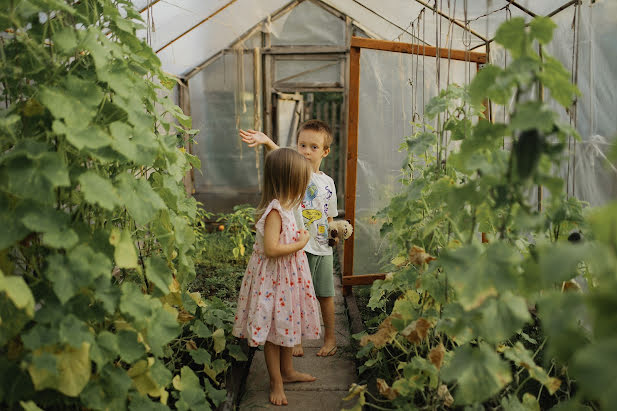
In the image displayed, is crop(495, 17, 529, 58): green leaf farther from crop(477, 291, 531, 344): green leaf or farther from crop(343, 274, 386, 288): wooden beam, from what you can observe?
crop(343, 274, 386, 288): wooden beam

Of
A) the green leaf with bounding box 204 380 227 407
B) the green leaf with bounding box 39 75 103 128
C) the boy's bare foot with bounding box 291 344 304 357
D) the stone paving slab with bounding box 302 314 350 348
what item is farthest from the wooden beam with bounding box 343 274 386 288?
the green leaf with bounding box 39 75 103 128

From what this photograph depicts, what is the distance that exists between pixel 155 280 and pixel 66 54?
2.23 feet

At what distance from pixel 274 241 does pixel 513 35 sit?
1.25m

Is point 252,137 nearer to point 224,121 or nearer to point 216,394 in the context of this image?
point 216,394

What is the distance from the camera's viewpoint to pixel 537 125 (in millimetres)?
901

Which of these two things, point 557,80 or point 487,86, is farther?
point 487,86

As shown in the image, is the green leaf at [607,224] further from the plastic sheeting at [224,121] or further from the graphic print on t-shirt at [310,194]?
the plastic sheeting at [224,121]

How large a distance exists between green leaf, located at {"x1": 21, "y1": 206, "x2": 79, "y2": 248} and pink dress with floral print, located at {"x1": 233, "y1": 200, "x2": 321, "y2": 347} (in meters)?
1.01

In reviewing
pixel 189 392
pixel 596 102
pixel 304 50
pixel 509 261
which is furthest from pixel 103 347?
pixel 304 50

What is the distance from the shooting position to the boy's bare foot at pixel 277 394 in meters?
1.98

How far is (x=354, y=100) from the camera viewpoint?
9.77 ft

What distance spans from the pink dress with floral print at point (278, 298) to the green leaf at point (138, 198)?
775mm

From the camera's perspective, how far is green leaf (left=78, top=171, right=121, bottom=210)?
112 cm

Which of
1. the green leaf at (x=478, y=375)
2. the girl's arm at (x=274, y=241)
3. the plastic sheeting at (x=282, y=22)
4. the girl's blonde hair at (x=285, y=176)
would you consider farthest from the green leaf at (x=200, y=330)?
the plastic sheeting at (x=282, y=22)
